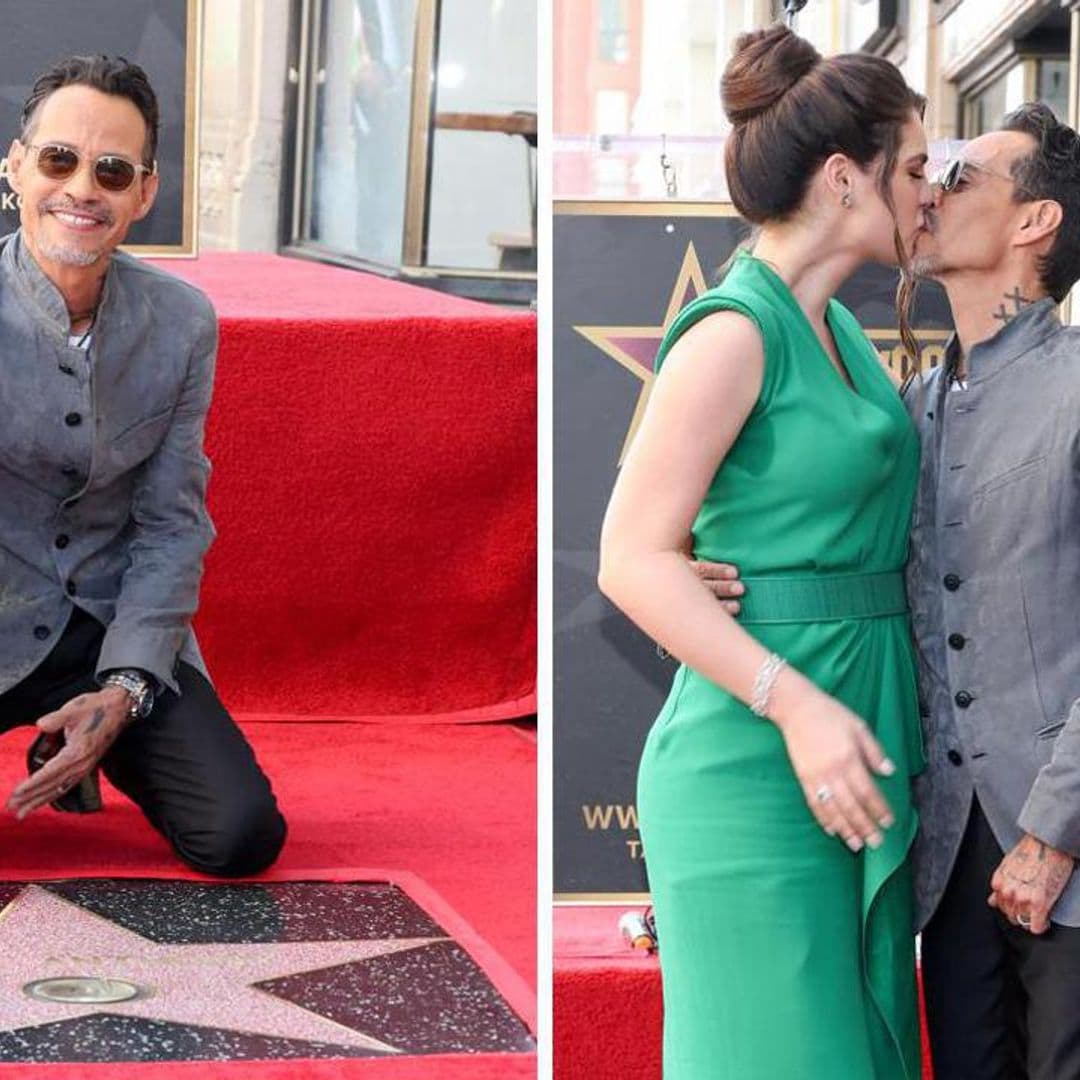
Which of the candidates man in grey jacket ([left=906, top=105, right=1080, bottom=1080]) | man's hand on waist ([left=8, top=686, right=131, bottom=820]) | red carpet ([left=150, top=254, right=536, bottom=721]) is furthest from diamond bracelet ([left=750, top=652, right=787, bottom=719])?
red carpet ([left=150, top=254, right=536, bottom=721])

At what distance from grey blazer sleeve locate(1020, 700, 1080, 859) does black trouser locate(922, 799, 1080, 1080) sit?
0.07m

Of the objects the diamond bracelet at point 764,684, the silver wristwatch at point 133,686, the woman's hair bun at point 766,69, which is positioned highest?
the woman's hair bun at point 766,69

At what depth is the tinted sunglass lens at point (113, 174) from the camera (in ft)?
9.00

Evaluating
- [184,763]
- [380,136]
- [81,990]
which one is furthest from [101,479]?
[380,136]

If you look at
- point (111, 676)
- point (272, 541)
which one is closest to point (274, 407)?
point (272, 541)

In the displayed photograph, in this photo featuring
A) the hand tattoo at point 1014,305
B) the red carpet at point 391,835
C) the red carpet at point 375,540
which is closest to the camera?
the hand tattoo at point 1014,305

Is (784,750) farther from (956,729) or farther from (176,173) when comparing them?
(176,173)

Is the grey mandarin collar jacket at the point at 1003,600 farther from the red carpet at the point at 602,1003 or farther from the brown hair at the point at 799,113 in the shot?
the red carpet at the point at 602,1003

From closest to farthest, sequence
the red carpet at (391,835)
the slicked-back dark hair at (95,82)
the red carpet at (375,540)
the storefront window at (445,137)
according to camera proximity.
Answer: the red carpet at (391,835), the slicked-back dark hair at (95,82), the red carpet at (375,540), the storefront window at (445,137)

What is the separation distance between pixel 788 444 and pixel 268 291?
9.34 feet

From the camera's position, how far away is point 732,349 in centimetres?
139

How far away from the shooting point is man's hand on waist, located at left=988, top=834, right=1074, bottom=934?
1.41m

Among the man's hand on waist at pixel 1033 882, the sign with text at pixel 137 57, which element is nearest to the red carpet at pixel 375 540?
the sign with text at pixel 137 57

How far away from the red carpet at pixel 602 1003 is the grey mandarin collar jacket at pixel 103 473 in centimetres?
86
